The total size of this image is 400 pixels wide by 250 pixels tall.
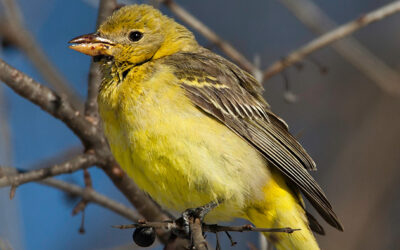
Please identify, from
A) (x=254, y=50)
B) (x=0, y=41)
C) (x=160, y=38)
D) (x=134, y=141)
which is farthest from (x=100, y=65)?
(x=254, y=50)

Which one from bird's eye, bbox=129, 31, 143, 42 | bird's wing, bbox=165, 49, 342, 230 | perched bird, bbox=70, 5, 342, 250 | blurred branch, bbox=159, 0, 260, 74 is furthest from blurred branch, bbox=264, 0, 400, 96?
bird's eye, bbox=129, 31, 143, 42

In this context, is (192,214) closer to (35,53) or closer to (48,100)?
(48,100)

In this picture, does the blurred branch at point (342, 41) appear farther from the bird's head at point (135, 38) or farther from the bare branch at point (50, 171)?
the bare branch at point (50, 171)

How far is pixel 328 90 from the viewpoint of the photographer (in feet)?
31.4

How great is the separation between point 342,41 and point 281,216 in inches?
93.5

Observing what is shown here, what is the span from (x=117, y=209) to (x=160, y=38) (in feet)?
5.26

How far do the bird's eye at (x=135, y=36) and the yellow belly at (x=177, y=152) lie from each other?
619 mm

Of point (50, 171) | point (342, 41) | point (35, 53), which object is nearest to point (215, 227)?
point (50, 171)

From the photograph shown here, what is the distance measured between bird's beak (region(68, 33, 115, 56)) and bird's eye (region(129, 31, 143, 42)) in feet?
0.67

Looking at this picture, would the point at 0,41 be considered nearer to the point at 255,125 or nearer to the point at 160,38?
the point at 160,38

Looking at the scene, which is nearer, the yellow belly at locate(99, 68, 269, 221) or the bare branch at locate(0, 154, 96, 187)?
the bare branch at locate(0, 154, 96, 187)

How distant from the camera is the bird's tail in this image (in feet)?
15.9

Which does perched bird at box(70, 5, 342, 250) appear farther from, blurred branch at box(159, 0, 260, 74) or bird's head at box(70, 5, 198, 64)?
blurred branch at box(159, 0, 260, 74)

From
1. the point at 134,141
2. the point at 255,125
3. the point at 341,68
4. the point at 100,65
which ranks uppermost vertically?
the point at 341,68
